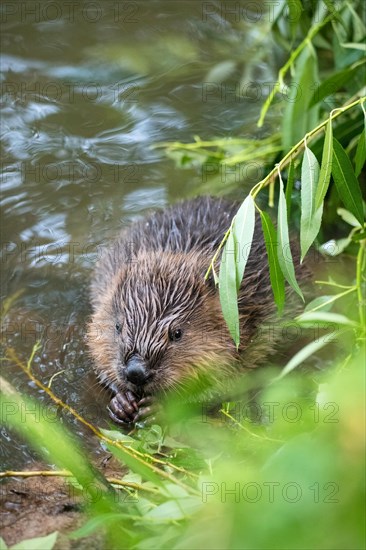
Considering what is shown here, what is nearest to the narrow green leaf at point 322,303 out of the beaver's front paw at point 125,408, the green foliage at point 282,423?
the green foliage at point 282,423

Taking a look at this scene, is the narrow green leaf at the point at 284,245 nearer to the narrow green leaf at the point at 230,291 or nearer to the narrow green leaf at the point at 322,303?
the narrow green leaf at the point at 230,291

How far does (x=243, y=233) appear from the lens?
2781mm

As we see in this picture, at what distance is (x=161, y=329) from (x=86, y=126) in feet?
7.88

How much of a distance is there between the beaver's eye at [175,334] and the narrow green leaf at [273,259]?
2.37ft

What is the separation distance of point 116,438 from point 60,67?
144 inches

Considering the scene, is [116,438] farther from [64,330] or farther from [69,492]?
[64,330]

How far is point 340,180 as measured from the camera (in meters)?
2.90

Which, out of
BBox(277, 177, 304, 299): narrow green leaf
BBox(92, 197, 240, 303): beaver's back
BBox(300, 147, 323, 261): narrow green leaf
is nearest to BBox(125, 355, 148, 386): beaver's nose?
BBox(92, 197, 240, 303): beaver's back

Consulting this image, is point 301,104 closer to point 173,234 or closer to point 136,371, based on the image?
point 173,234

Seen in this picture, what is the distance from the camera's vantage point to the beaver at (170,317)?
3.42 meters

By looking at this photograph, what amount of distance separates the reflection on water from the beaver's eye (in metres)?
0.47

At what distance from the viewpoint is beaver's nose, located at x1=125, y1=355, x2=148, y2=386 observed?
3.29 m

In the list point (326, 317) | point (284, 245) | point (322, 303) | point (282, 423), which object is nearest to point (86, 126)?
point (322, 303)

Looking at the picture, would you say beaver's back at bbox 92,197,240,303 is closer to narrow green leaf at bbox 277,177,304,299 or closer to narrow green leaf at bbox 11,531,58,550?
narrow green leaf at bbox 277,177,304,299
